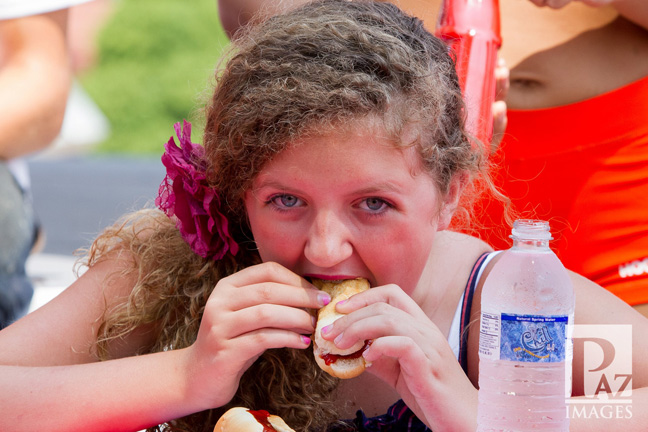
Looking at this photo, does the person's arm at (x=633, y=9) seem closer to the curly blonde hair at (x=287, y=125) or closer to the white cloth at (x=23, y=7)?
the curly blonde hair at (x=287, y=125)

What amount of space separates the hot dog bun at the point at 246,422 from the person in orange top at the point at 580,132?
3.74 feet

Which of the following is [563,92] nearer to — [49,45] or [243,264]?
[243,264]

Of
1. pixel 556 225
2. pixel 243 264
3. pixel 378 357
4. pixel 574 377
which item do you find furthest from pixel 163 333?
pixel 556 225

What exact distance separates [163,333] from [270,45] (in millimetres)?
770

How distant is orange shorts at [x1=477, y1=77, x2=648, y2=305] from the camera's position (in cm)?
246

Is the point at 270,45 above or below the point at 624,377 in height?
above

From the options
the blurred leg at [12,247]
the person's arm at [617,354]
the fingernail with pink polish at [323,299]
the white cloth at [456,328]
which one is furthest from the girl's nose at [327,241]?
the blurred leg at [12,247]

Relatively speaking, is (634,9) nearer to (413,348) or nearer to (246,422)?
(413,348)

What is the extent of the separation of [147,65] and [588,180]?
2171 centimetres

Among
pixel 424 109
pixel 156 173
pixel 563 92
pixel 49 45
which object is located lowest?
pixel 424 109

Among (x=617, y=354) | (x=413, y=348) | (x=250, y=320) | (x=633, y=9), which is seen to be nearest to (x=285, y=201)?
(x=250, y=320)

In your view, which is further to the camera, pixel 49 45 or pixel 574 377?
pixel 49 45

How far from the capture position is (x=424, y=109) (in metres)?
1.72

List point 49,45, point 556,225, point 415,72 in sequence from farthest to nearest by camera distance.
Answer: point 49,45 → point 556,225 → point 415,72
